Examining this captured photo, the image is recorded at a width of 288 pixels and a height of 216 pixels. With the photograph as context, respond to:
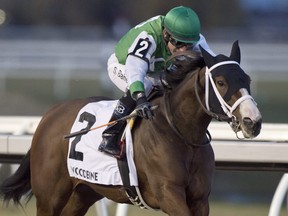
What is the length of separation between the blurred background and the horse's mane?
8.73ft

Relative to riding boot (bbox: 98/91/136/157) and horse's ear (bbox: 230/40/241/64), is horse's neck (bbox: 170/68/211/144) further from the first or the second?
riding boot (bbox: 98/91/136/157)

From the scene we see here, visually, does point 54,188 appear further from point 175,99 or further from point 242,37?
point 242,37

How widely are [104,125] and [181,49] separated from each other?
0.58 metres

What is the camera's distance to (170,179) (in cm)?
438

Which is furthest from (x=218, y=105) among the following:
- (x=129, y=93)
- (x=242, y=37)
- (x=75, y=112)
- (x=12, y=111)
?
(x=242, y=37)

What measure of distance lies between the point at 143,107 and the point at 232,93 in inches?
18.8

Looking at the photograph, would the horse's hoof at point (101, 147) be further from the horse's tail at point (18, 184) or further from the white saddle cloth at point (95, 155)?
the horse's tail at point (18, 184)

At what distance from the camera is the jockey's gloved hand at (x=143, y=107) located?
4402mm

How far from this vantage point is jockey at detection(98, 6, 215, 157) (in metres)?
4.48

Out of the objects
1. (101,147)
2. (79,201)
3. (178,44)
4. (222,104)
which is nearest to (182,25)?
(178,44)

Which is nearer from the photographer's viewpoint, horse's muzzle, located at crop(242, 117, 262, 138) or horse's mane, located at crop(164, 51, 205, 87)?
horse's muzzle, located at crop(242, 117, 262, 138)

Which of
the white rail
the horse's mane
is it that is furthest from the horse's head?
the white rail

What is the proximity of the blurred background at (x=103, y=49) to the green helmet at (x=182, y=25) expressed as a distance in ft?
9.00

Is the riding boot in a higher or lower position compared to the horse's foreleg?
higher
